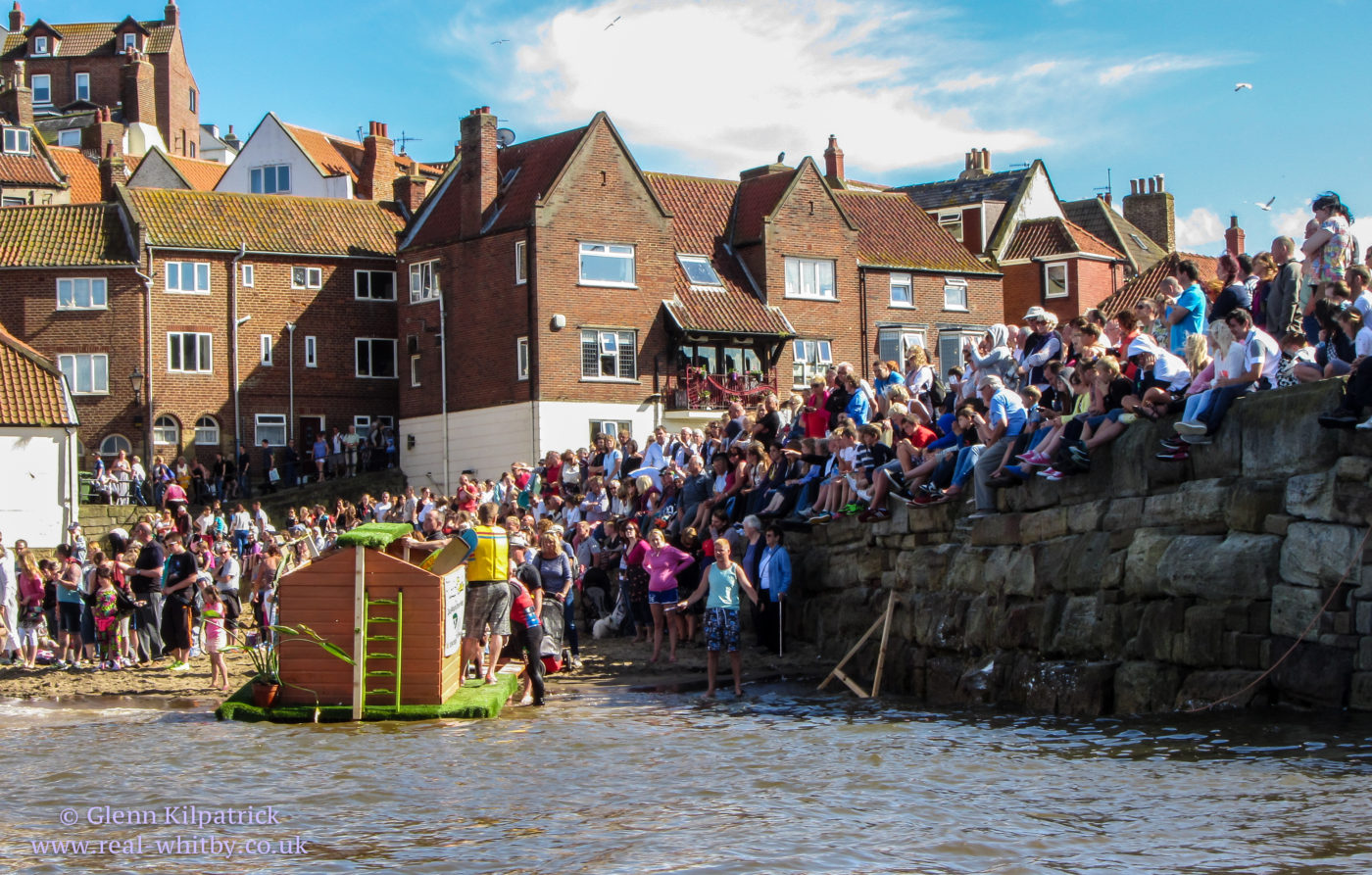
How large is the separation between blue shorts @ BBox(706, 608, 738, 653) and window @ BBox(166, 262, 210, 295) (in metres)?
33.7

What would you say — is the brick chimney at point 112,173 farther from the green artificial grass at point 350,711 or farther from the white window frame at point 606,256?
the green artificial grass at point 350,711

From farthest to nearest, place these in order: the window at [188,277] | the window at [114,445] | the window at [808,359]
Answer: the window at [808,359]
the window at [188,277]
the window at [114,445]

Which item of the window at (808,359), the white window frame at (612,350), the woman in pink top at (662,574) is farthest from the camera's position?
the window at (808,359)

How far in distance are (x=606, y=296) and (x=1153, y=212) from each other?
94.2 ft

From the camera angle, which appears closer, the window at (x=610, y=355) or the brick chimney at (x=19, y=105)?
the window at (x=610, y=355)

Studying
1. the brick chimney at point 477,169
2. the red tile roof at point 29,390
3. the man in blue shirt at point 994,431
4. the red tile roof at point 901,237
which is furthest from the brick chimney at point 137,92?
the man in blue shirt at point 994,431

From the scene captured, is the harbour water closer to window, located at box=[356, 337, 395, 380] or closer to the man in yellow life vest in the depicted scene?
the man in yellow life vest

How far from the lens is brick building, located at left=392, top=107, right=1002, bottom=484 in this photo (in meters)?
42.8

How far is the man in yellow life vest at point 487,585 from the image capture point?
16188 millimetres

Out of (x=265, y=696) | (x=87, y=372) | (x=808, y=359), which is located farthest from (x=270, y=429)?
(x=265, y=696)

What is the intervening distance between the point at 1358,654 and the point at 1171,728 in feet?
5.22

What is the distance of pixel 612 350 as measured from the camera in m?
43.6

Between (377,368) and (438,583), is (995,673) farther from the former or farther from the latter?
(377,368)

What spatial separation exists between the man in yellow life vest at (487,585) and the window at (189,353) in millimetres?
32754
